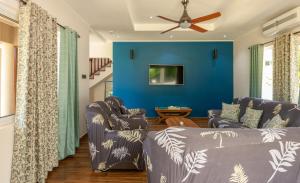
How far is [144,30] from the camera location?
5402 mm

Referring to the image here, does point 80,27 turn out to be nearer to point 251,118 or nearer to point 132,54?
point 132,54

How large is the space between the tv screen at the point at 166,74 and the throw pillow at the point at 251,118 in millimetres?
3027

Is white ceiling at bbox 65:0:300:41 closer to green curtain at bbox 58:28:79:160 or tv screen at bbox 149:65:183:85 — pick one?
green curtain at bbox 58:28:79:160

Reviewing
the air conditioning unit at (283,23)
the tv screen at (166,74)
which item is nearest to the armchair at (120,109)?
the tv screen at (166,74)

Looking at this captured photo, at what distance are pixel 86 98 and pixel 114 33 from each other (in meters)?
2.13

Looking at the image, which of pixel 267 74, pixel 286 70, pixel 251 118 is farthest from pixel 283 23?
pixel 251 118

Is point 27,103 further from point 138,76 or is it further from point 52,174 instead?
point 138,76

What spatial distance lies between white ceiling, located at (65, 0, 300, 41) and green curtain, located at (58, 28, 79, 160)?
0.76 m

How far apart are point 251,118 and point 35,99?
3.50 meters

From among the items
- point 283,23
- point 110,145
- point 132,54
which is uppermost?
point 283,23

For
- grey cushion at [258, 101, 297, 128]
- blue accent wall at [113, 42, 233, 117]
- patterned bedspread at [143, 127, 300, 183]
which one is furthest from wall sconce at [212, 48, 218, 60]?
patterned bedspread at [143, 127, 300, 183]

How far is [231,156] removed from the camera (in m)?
1.24

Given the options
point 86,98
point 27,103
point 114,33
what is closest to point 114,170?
point 27,103

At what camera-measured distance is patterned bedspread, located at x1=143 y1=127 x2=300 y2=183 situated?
122cm
